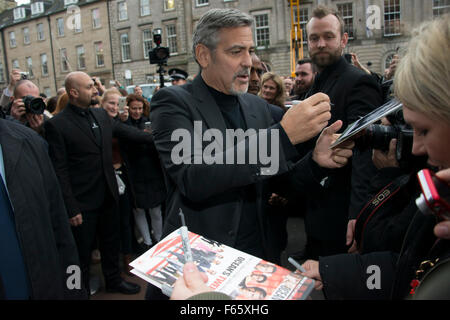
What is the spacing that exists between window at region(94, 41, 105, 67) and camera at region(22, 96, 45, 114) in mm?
28201

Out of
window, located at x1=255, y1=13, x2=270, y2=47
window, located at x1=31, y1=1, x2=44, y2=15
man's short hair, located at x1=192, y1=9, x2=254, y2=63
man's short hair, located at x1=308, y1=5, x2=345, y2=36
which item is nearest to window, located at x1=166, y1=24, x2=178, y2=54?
window, located at x1=255, y1=13, x2=270, y2=47

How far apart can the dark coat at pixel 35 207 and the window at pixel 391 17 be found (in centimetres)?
2202

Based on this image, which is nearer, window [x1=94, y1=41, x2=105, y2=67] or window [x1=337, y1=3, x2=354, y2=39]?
window [x1=337, y1=3, x2=354, y2=39]

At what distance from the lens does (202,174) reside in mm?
1292

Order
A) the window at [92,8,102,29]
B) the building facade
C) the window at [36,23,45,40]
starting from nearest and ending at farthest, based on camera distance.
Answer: the building facade, the window at [92,8,102,29], the window at [36,23,45,40]

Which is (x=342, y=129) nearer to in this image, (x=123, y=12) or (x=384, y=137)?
(x=384, y=137)

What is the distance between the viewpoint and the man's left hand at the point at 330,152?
1510 millimetres

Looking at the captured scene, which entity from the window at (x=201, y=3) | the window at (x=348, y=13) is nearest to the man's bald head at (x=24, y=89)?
the window at (x=348, y=13)

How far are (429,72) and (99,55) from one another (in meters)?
31.4

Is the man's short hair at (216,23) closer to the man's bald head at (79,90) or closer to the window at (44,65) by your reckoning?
the man's bald head at (79,90)

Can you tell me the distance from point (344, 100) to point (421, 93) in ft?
4.72

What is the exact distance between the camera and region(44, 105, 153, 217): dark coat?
9.65 feet

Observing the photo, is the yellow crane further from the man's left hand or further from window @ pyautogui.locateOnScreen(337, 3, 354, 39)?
the man's left hand

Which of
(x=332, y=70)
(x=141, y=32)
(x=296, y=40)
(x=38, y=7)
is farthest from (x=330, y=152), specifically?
(x=38, y=7)
